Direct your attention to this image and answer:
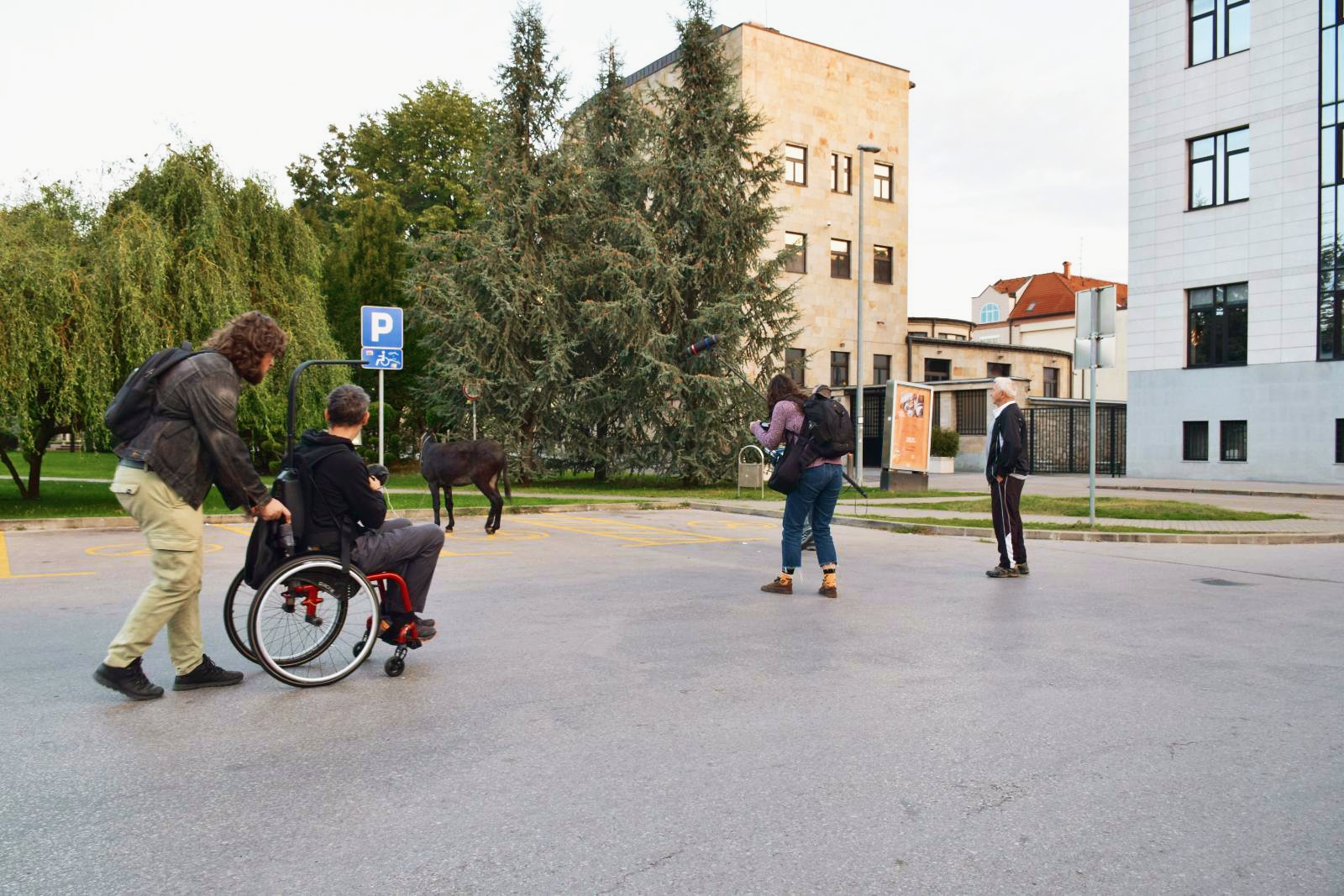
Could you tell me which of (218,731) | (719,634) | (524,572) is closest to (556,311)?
(524,572)

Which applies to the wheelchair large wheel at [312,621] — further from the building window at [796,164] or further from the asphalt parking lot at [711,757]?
the building window at [796,164]

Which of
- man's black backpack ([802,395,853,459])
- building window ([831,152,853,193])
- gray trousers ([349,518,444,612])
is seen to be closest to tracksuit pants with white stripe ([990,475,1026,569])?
man's black backpack ([802,395,853,459])

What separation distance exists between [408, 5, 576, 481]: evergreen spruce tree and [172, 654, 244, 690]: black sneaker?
2207 centimetres

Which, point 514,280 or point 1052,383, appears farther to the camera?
point 1052,383

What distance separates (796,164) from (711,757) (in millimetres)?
41413

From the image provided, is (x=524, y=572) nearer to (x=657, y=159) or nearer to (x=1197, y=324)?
(x=657, y=159)

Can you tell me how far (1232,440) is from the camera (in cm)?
3244

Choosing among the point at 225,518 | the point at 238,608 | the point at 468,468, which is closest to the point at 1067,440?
the point at 468,468

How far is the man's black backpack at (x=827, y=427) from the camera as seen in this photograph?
8789 millimetres

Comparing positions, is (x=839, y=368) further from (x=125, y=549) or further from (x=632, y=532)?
(x=125, y=549)

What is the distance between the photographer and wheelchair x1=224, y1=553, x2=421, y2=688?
5.52 metres

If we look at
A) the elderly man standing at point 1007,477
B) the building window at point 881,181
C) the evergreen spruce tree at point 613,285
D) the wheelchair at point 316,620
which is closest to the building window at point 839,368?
the building window at point 881,181

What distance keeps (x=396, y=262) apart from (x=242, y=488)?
111 ft

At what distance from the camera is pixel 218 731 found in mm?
4777
